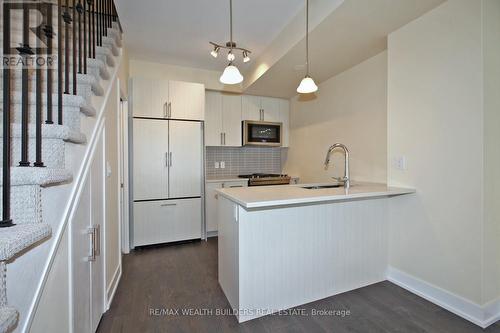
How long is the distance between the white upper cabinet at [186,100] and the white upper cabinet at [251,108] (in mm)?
875

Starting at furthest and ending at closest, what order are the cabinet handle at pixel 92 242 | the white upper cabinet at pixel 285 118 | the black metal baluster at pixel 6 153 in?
the white upper cabinet at pixel 285 118 < the cabinet handle at pixel 92 242 < the black metal baluster at pixel 6 153

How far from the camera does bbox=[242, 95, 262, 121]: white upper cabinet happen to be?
13.3 ft

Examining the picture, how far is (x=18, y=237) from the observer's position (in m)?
0.68

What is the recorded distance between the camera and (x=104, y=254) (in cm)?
183

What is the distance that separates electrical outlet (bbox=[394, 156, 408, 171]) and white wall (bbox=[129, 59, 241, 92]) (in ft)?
8.71

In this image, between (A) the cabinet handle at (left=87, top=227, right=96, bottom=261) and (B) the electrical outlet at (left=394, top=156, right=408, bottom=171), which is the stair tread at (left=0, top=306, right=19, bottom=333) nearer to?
(A) the cabinet handle at (left=87, top=227, right=96, bottom=261)

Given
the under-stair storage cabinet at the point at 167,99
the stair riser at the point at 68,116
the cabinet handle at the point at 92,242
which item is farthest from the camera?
the under-stair storage cabinet at the point at 167,99

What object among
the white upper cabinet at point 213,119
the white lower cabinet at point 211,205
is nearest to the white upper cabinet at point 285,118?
the white upper cabinet at point 213,119

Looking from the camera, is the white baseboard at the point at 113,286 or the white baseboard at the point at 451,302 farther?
the white baseboard at the point at 113,286

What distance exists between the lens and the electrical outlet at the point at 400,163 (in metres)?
2.12

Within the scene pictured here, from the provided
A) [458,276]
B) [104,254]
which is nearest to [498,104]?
[458,276]

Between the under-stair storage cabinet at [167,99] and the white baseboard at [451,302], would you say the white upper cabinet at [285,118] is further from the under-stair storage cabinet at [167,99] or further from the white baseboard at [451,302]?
the white baseboard at [451,302]

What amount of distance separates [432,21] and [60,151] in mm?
2789

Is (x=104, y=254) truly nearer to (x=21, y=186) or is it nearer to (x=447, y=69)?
(x=21, y=186)
